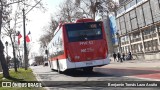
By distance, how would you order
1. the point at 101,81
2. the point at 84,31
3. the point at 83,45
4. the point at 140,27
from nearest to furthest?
the point at 101,81, the point at 83,45, the point at 84,31, the point at 140,27

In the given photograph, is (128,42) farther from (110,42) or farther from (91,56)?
(91,56)

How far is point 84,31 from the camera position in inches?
742

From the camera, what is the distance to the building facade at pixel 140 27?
149ft

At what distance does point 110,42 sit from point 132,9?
33661 mm

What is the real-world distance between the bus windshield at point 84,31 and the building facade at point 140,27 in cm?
2343

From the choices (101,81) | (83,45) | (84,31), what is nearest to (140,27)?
(84,31)

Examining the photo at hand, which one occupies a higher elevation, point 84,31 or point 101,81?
point 84,31

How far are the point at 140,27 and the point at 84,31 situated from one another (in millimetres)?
35129

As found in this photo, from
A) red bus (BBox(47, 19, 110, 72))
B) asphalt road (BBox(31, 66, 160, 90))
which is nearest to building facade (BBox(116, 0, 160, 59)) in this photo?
red bus (BBox(47, 19, 110, 72))

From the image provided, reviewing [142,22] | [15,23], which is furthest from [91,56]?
[142,22]

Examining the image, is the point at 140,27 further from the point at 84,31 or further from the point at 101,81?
the point at 101,81

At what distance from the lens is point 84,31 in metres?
18.9

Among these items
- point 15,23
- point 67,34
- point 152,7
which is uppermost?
point 152,7

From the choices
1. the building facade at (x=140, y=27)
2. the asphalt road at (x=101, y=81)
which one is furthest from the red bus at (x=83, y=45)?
the building facade at (x=140, y=27)
